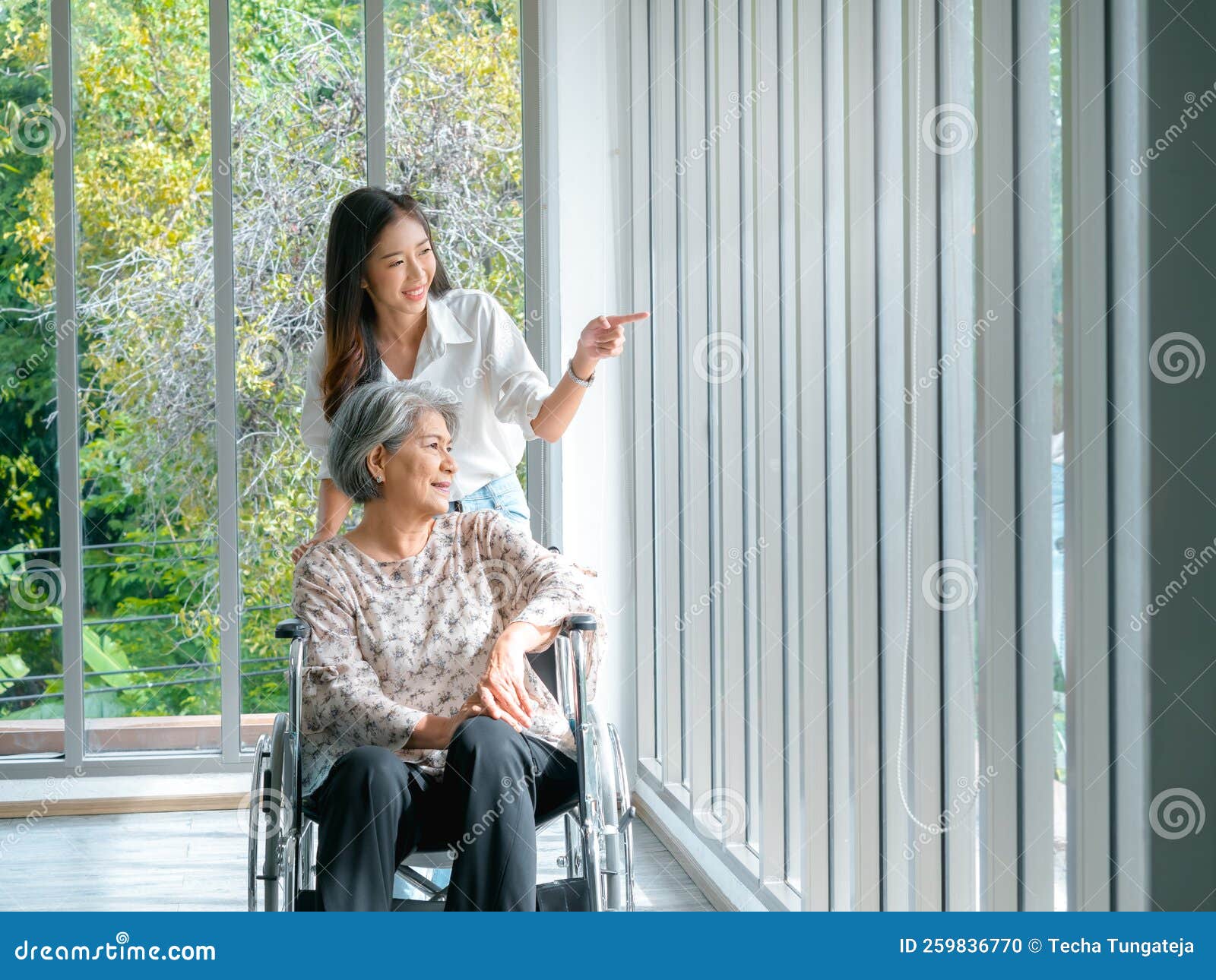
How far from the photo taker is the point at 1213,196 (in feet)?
3.52

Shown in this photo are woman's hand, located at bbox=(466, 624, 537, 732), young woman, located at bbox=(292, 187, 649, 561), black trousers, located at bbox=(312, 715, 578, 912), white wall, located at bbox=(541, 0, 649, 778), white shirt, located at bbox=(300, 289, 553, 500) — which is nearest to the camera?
black trousers, located at bbox=(312, 715, 578, 912)

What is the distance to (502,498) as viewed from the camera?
2.82m

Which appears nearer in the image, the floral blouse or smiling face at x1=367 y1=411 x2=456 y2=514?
the floral blouse

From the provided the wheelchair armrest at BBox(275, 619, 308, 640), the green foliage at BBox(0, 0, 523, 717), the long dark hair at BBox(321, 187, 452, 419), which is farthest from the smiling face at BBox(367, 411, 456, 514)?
the green foliage at BBox(0, 0, 523, 717)

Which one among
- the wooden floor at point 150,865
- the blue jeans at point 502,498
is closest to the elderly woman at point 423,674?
the blue jeans at point 502,498

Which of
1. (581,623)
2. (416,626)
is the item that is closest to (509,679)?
(581,623)

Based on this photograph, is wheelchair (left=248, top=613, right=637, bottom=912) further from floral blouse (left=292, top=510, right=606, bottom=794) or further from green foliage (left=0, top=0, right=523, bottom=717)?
green foliage (left=0, top=0, right=523, bottom=717)

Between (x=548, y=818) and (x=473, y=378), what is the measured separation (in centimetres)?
113

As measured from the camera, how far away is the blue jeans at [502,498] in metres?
2.77

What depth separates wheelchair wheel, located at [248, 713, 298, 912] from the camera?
1.93 m

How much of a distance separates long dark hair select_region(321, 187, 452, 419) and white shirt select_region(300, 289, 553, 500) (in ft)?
0.19

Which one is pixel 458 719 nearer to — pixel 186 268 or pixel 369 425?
pixel 369 425

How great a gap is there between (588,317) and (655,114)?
727 mm
